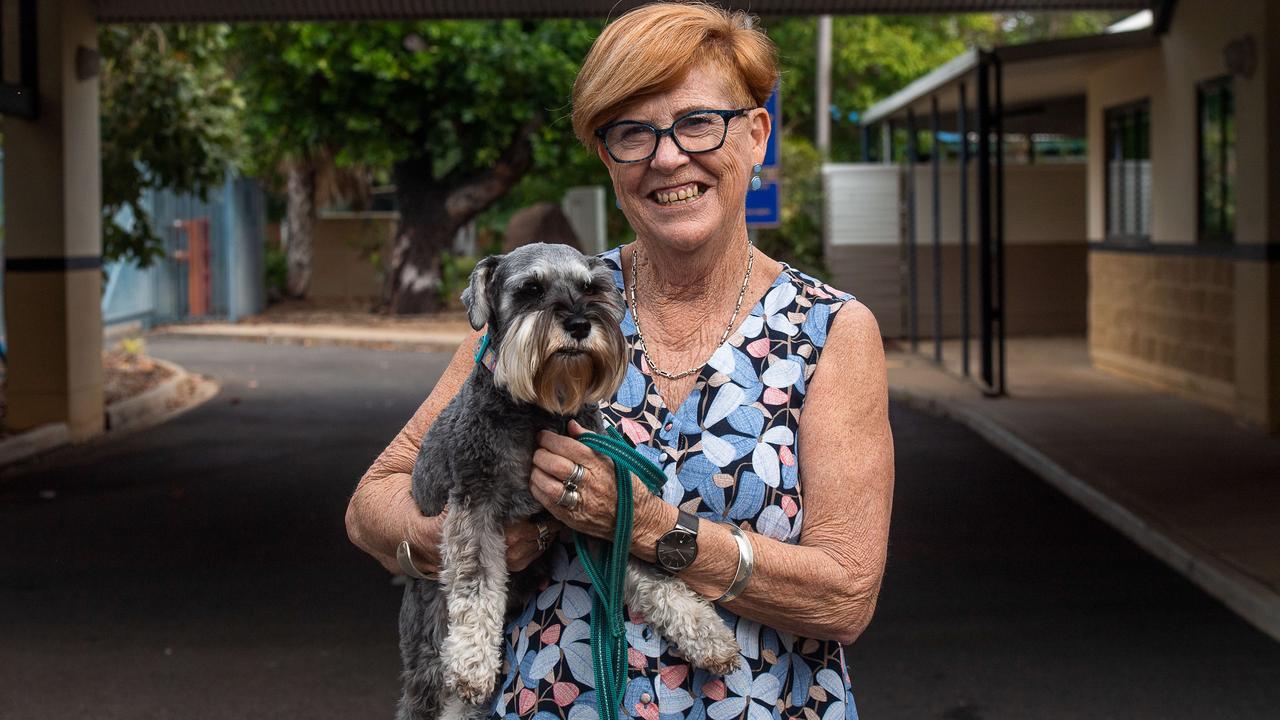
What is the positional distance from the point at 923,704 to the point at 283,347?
2100cm

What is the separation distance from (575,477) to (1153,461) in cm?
1036

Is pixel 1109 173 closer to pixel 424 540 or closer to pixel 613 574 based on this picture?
pixel 424 540

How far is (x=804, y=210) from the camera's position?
27000mm

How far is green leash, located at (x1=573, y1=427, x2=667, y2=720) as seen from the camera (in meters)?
2.54

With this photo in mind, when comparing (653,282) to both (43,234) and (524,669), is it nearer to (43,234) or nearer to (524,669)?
(524,669)

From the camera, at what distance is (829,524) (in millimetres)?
2709

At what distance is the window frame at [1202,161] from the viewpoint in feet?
50.7

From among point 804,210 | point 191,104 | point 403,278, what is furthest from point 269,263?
point 191,104

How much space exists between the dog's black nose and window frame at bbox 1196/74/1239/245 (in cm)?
1404

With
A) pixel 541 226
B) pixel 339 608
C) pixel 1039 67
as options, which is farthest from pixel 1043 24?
pixel 339 608

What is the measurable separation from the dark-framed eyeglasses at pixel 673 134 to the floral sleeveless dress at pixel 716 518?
1.11 feet

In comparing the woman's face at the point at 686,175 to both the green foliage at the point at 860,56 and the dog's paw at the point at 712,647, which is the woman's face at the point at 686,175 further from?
the green foliage at the point at 860,56

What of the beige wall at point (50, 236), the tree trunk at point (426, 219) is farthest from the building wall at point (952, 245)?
the beige wall at point (50, 236)

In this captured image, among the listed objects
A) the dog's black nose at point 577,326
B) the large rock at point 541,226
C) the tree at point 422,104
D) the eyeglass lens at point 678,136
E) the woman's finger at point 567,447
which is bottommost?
the woman's finger at point 567,447
